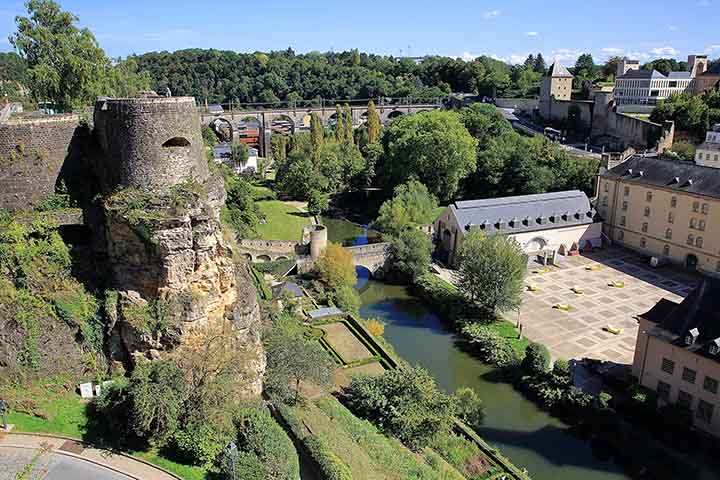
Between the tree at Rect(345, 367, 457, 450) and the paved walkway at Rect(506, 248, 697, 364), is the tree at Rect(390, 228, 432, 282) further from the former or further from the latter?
the tree at Rect(345, 367, 457, 450)

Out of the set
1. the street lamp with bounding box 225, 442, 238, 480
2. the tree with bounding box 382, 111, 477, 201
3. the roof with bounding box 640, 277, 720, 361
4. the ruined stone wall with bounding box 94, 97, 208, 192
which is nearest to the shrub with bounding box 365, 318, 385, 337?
the roof with bounding box 640, 277, 720, 361

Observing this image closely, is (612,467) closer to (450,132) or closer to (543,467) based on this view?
(543,467)

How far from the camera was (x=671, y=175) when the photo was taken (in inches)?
1561

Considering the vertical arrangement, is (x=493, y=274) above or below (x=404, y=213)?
below

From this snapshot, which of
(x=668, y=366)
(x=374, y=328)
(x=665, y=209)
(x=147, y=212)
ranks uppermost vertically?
(x=147, y=212)

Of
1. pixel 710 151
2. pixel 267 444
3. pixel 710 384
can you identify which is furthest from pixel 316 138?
pixel 267 444

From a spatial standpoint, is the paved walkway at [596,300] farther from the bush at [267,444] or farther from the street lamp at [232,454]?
the street lamp at [232,454]

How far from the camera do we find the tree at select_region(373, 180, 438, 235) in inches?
1658

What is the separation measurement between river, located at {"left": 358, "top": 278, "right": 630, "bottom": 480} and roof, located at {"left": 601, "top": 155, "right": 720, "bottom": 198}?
20.2 meters

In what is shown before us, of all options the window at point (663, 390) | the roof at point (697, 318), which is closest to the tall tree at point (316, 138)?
the roof at point (697, 318)

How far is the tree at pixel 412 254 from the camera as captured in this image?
37.7 m

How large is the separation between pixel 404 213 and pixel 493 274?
12.9 m

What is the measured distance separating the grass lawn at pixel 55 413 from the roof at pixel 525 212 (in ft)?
89.5

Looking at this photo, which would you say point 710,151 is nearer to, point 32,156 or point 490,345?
point 490,345
